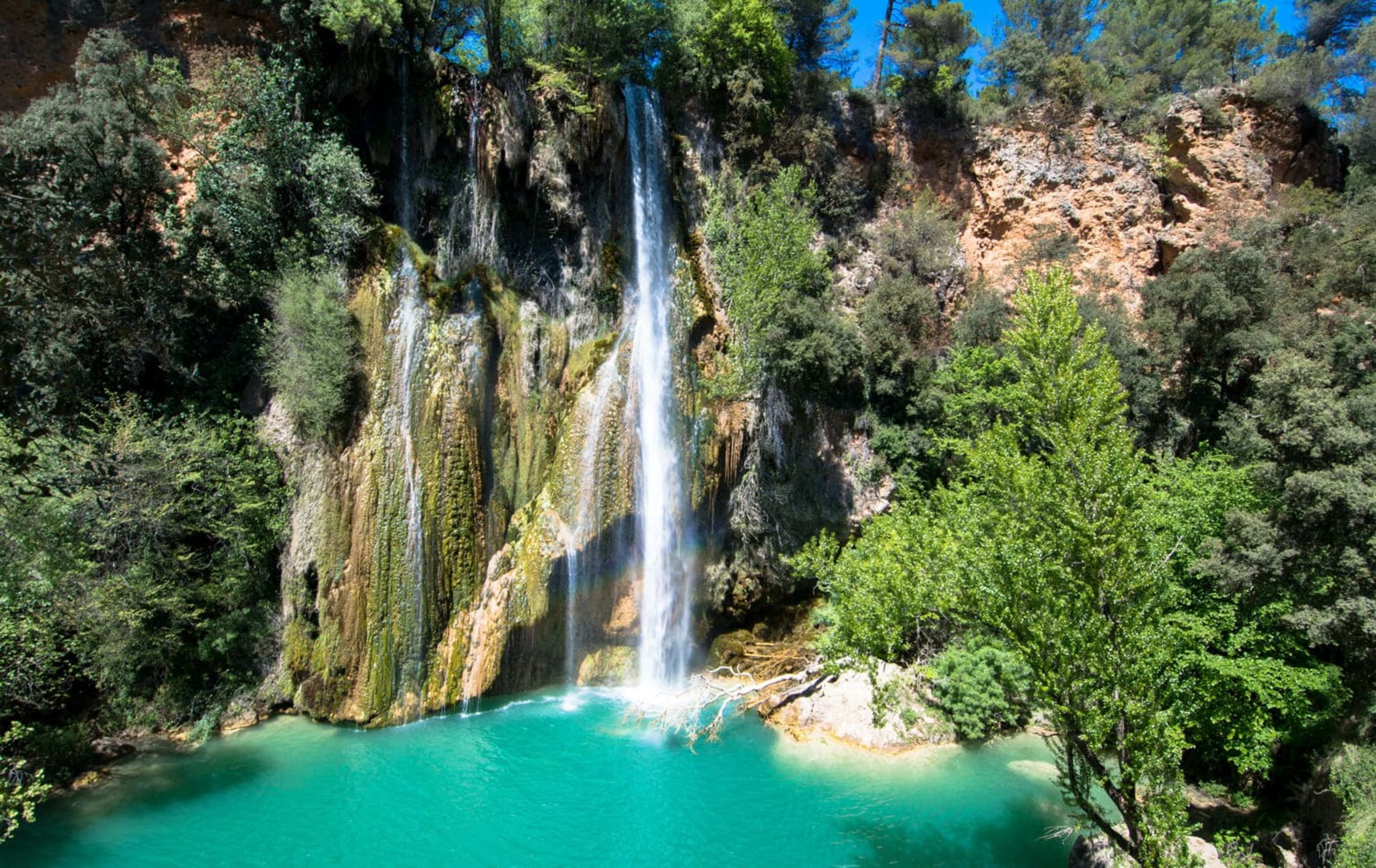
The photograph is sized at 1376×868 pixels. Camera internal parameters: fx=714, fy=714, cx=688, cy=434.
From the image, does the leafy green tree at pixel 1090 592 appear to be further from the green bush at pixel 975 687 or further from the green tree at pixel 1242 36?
the green tree at pixel 1242 36

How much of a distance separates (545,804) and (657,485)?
26.7 feet

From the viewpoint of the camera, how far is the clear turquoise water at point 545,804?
444 inches

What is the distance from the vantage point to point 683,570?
61.2 ft

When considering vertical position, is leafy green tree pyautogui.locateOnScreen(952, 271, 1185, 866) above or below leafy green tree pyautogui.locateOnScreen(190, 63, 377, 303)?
Result: below

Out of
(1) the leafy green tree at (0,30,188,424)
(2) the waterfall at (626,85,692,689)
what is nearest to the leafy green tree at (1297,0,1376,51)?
(2) the waterfall at (626,85,692,689)

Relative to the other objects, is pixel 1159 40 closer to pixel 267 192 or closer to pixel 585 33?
pixel 585 33

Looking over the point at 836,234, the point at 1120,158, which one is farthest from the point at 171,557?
the point at 1120,158

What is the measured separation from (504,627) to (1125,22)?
3950 centimetres

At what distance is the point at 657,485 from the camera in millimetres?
18578

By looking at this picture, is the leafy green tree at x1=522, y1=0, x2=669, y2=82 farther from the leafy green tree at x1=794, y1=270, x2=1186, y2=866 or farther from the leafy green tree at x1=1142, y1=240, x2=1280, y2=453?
the leafy green tree at x1=1142, y1=240, x2=1280, y2=453

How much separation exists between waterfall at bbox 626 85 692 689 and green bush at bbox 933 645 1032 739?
6.61 meters

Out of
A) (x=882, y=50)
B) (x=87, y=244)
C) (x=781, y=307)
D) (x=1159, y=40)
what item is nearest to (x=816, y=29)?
(x=882, y=50)

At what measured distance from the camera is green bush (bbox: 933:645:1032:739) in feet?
45.1

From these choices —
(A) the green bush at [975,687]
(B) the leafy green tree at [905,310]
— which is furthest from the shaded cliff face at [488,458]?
(A) the green bush at [975,687]
